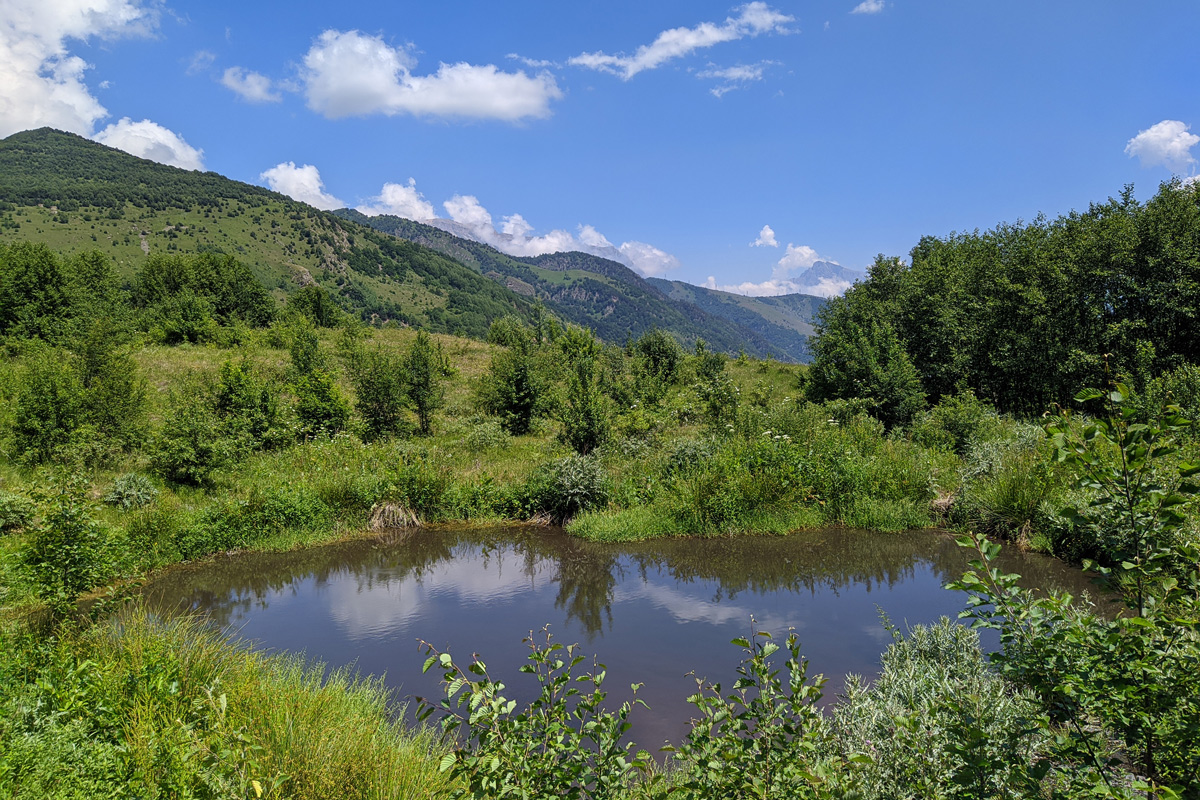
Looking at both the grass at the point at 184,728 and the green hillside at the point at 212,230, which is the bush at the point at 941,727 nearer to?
the grass at the point at 184,728

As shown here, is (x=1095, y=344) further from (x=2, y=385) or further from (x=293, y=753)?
(x=2, y=385)

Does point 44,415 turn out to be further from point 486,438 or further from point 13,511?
point 486,438

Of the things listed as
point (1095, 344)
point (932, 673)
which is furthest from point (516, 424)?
point (1095, 344)

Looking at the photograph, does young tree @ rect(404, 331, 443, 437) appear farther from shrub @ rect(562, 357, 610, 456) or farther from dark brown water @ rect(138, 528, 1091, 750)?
dark brown water @ rect(138, 528, 1091, 750)

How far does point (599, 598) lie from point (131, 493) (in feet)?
32.0

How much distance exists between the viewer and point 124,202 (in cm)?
14525

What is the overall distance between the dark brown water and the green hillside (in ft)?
350

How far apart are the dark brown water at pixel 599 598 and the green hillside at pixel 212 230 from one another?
107 metres

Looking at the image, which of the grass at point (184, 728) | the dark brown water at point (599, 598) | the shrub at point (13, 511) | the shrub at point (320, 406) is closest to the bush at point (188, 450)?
the shrub at point (13, 511)

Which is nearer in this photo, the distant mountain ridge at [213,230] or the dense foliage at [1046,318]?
the dense foliage at [1046,318]

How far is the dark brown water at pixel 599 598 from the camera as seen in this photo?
7102 mm

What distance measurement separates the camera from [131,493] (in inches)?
453

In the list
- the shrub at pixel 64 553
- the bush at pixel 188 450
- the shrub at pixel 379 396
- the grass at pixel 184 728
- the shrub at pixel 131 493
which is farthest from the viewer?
the shrub at pixel 379 396

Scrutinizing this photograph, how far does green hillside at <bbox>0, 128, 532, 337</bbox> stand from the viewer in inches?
5069
